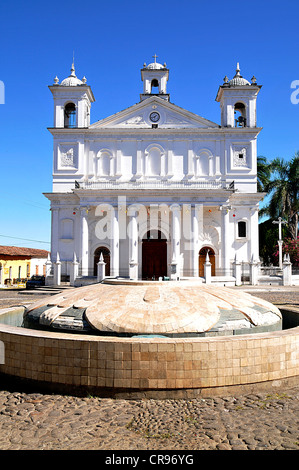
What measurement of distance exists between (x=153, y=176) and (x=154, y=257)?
6120mm

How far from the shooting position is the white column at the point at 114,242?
2592cm

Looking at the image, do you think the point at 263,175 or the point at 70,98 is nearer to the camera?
the point at 70,98

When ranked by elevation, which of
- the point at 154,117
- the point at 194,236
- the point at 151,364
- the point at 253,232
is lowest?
the point at 151,364

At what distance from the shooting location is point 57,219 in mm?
27750

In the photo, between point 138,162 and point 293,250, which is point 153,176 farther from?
point 293,250

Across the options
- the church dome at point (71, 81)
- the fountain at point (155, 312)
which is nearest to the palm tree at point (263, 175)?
the church dome at point (71, 81)

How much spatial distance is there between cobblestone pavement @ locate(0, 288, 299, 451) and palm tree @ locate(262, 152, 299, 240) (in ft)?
111

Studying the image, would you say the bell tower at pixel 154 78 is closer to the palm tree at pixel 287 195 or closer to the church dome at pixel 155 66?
the church dome at pixel 155 66

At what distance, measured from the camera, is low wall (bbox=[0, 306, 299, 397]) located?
180 inches

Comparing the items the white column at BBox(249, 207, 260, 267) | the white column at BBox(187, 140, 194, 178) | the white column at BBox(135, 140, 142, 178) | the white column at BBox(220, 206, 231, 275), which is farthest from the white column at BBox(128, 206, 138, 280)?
the white column at BBox(249, 207, 260, 267)

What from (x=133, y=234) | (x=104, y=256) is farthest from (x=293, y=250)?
(x=104, y=256)

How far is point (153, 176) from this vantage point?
27969 mm
